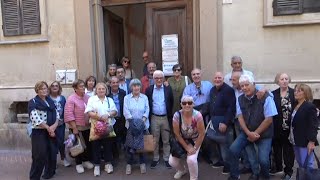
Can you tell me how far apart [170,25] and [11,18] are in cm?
336

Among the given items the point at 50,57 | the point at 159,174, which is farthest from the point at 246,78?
the point at 50,57

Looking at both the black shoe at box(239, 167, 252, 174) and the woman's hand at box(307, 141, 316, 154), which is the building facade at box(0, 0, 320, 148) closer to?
the black shoe at box(239, 167, 252, 174)

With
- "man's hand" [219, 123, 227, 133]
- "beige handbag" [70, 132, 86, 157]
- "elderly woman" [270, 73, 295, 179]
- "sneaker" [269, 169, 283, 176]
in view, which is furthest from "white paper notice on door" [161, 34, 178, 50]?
"sneaker" [269, 169, 283, 176]

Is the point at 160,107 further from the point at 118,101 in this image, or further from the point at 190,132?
the point at 190,132

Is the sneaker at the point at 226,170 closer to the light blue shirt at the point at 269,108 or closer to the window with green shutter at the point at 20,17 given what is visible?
the light blue shirt at the point at 269,108

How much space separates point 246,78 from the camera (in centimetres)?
495

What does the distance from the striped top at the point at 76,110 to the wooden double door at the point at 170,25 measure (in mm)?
1913

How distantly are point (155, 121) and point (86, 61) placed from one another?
212 cm

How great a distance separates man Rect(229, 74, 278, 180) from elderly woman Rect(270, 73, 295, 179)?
0.83 feet

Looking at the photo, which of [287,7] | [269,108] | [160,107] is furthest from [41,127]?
[287,7]

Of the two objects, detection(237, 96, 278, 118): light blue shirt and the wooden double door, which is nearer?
detection(237, 96, 278, 118): light blue shirt

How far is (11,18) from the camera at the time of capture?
7.35 metres

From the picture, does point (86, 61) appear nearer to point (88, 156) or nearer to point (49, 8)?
point (49, 8)

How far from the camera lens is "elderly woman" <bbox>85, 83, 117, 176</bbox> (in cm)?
560
